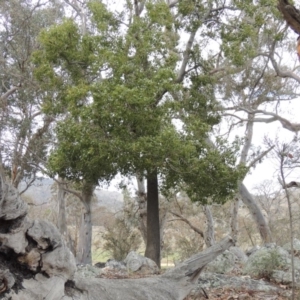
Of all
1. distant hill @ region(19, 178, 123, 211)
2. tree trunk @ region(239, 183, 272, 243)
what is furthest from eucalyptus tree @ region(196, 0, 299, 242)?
distant hill @ region(19, 178, 123, 211)

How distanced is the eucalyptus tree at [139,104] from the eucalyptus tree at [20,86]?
332 centimetres

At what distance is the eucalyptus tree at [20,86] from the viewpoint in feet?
44.6

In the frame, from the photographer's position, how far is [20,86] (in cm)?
1363

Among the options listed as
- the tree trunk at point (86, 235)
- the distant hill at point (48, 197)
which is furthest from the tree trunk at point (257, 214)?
the distant hill at point (48, 197)

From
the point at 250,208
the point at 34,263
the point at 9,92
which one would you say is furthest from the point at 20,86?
the point at 34,263

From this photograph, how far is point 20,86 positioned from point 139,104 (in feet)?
22.0

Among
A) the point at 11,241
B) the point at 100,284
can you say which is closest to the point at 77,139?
the point at 100,284

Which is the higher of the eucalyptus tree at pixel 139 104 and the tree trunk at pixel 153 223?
the eucalyptus tree at pixel 139 104

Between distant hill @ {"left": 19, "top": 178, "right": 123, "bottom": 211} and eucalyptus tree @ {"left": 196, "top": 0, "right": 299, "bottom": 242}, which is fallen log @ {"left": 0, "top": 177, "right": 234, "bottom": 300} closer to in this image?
eucalyptus tree @ {"left": 196, "top": 0, "right": 299, "bottom": 242}

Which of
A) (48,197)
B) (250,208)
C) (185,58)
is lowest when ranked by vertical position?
(250,208)

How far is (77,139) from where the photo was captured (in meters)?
8.66

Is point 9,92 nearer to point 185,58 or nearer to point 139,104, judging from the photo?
point 185,58

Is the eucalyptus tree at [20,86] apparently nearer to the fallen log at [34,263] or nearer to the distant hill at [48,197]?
the distant hill at [48,197]

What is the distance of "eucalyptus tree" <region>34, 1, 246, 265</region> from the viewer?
8.35 metres
